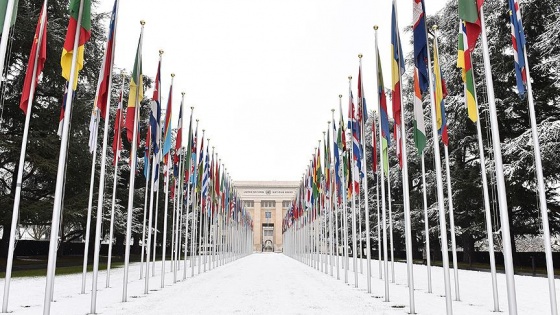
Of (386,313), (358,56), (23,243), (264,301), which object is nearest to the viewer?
(386,313)

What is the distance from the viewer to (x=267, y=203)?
128750 mm

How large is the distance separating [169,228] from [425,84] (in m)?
36.5

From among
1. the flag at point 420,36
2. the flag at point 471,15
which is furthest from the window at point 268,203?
the flag at point 471,15

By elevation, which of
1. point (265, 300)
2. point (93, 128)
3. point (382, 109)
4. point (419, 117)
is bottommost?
point (265, 300)

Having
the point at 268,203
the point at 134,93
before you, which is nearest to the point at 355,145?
the point at 134,93

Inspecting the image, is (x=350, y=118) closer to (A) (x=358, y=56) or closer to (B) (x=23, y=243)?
(A) (x=358, y=56)

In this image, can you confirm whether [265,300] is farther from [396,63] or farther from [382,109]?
[396,63]

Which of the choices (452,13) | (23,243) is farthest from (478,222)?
(23,243)

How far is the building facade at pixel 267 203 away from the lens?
124250mm

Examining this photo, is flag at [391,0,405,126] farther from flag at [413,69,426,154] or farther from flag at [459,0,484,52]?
flag at [459,0,484,52]

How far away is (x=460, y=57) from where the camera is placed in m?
10.9

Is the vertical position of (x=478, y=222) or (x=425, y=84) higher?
(x=425, y=84)

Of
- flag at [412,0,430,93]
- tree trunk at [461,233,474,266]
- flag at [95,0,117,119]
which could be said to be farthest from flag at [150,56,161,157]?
tree trunk at [461,233,474,266]

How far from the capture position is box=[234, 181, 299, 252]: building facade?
12425 cm
